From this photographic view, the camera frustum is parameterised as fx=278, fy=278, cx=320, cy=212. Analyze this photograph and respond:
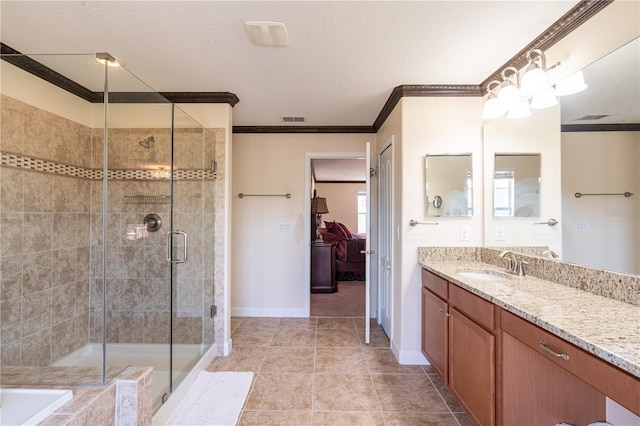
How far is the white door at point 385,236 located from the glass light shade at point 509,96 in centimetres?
100

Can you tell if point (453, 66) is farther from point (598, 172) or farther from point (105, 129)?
point (105, 129)

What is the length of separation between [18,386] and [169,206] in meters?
1.46

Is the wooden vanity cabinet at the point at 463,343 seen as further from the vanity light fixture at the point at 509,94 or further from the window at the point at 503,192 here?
the vanity light fixture at the point at 509,94

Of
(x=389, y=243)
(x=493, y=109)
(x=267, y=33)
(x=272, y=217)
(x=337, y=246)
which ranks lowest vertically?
(x=337, y=246)

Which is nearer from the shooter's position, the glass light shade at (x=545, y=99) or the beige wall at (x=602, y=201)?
the beige wall at (x=602, y=201)

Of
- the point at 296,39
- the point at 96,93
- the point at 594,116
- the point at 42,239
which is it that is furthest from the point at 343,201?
the point at 594,116

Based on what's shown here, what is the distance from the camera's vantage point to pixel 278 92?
2564 mm

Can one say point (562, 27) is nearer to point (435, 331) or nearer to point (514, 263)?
point (514, 263)

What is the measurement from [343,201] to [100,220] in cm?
693

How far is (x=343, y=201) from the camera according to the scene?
8906 mm

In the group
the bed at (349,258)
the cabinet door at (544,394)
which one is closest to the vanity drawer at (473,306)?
the cabinet door at (544,394)

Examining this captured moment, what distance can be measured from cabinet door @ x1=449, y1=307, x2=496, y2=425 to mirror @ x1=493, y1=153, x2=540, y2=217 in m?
0.95

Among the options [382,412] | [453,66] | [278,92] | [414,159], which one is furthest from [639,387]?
[278,92]

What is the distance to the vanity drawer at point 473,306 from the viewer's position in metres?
1.42
